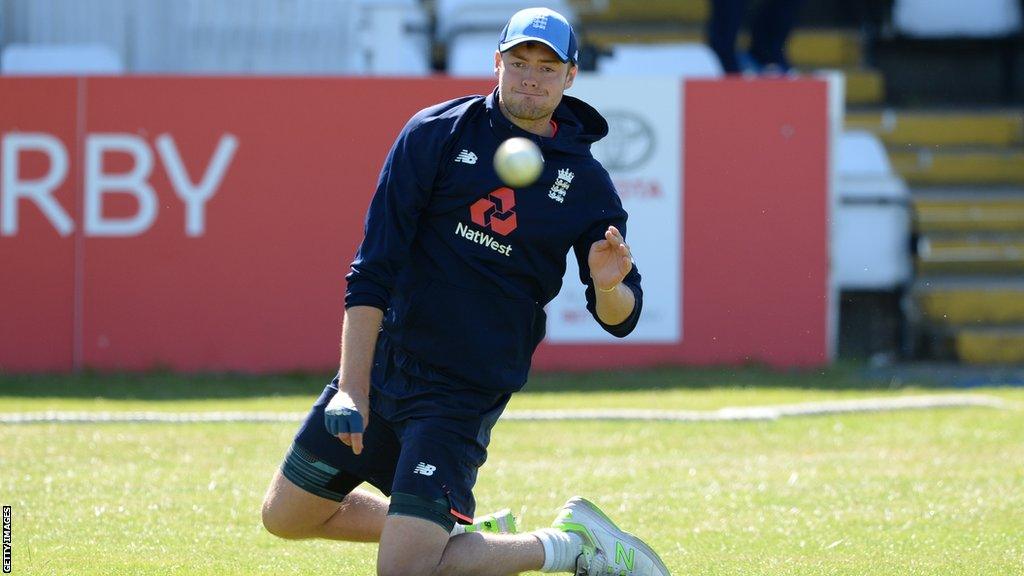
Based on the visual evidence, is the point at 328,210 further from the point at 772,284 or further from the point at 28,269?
the point at 772,284

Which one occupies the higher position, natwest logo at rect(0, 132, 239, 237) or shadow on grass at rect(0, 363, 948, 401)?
natwest logo at rect(0, 132, 239, 237)

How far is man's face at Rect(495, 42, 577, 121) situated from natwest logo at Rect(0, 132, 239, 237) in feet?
25.9

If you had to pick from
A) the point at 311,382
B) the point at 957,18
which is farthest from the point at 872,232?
the point at 957,18

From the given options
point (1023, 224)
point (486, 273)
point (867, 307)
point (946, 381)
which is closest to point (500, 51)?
point (486, 273)

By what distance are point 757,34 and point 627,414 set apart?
6.81 m

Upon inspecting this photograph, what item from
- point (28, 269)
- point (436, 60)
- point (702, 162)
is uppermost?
point (436, 60)

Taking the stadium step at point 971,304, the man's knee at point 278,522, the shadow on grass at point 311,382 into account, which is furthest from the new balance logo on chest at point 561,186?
the stadium step at point 971,304

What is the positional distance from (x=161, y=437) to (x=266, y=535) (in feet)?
9.67

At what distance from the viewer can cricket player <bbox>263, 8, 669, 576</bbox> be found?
5.26 metres

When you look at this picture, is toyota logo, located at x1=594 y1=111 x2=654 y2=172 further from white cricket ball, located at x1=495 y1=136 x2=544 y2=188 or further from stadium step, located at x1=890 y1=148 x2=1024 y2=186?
white cricket ball, located at x1=495 y1=136 x2=544 y2=188

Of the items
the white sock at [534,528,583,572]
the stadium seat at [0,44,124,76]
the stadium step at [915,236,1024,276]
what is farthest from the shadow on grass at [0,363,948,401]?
the white sock at [534,528,583,572]

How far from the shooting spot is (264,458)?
350 inches

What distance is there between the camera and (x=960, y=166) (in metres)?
16.8

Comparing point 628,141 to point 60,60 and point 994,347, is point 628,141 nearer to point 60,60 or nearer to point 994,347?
point 994,347
